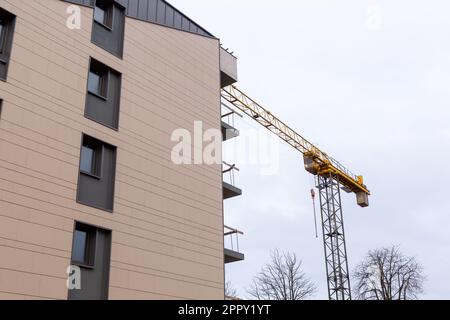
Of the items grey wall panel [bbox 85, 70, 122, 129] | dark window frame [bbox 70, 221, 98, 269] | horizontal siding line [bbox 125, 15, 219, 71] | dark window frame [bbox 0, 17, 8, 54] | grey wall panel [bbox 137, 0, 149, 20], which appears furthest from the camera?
grey wall panel [bbox 137, 0, 149, 20]

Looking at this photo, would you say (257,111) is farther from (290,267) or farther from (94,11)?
(94,11)

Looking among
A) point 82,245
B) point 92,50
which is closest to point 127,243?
point 82,245

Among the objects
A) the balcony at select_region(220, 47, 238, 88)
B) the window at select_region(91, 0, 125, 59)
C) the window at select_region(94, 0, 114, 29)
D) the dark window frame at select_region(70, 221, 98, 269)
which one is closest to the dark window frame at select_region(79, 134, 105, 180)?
the dark window frame at select_region(70, 221, 98, 269)

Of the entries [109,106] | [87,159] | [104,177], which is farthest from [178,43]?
[104,177]

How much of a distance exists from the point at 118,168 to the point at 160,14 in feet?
25.5

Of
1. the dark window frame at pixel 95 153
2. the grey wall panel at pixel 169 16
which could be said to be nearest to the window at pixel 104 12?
the grey wall panel at pixel 169 16

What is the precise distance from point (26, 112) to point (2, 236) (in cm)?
369

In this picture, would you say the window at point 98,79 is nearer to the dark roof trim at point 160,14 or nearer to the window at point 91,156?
the window at point 91,156

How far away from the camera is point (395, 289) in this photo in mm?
43469

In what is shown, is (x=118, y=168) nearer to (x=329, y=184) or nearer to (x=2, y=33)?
(x=2, y=33)

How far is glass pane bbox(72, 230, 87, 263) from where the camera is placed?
14870mm

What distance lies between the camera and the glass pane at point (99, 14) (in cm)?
1842

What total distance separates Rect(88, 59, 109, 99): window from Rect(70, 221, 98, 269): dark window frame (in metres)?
4.63

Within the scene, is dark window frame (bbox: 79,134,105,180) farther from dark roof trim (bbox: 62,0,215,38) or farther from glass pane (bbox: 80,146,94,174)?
dark roof trim (bbox: 62,0,215,38)
